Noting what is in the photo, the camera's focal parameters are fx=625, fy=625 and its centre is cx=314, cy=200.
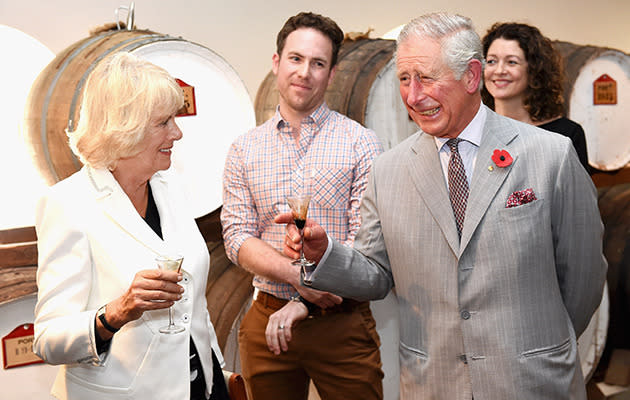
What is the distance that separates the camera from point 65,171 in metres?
2.22

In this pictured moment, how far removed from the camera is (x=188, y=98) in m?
2.44

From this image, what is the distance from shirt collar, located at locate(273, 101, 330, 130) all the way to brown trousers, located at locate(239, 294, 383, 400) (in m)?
0.70

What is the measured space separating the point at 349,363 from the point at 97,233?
3.58ft

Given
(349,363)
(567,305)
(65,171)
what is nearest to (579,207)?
(567,305)

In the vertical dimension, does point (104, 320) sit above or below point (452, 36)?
below

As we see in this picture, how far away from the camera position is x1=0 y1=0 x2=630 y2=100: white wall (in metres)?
2.97

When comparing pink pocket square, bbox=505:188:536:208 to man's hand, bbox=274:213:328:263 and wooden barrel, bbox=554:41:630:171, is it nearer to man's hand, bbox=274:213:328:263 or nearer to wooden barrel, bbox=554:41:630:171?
man's hand, bbox=274:213:328:263

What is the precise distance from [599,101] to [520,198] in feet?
7.25

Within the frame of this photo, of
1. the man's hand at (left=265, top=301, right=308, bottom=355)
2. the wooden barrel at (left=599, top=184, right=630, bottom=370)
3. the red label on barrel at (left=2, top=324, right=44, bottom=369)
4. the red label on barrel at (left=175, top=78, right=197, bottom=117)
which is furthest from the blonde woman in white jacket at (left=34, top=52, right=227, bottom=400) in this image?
the wooden barrel at (left=599, top=184, right=630, bottom=370)

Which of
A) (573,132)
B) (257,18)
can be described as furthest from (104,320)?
(257,18)

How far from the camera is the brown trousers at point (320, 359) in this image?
2.29 m

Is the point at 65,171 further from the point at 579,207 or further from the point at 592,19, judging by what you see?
the point at 592,19

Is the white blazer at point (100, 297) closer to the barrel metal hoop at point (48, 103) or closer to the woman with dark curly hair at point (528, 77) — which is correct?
the barrel metal hoop at point (48, 103)

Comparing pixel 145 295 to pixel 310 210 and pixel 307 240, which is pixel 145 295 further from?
pixel 310 210
